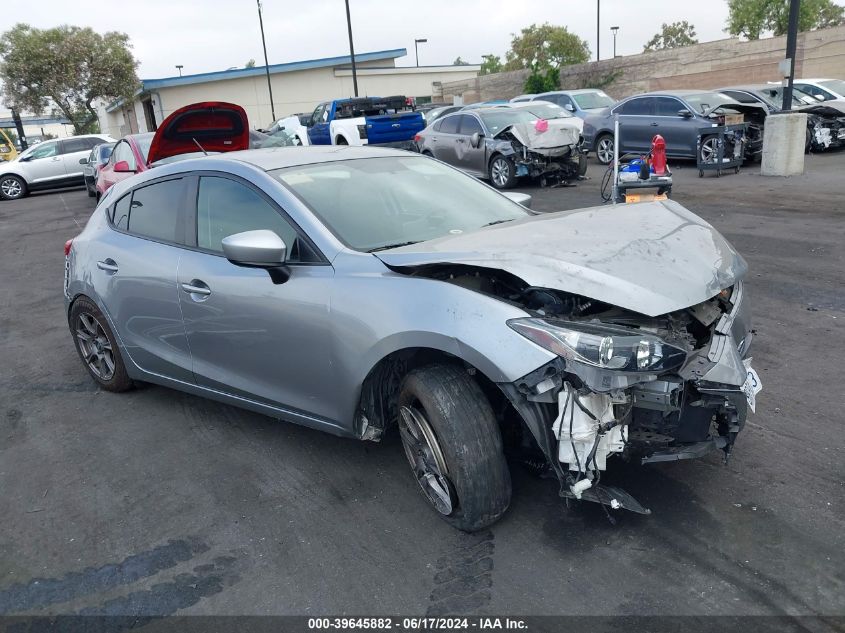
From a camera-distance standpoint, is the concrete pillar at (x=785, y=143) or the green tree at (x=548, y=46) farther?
the green tree at (x=548, y=46)

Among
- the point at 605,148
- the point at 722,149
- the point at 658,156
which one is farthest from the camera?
the point at 605,148

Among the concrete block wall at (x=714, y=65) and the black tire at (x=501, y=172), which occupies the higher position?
the concrete block wall at (x=714, y=65)

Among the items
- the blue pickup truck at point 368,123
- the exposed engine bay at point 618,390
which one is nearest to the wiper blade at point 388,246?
the exposed engine bay at point 618,390

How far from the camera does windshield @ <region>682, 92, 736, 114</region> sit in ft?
50.1

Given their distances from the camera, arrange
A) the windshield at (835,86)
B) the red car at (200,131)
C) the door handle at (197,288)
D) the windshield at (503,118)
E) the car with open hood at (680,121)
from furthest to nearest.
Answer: the windshield at (835,86), the windshield at (503,118), the car with open hood at (680,121), the red car at (200,131), the door handle at (197,288)

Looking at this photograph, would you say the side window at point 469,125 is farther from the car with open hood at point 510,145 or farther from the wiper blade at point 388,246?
the wiper blade at point 388,246

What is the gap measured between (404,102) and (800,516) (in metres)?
18.8

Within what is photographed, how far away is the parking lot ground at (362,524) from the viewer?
2797 millimetres

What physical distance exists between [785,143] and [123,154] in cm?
1216

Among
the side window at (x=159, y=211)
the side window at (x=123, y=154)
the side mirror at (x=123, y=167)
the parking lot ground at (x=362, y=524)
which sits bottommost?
the parking lot ground at (x=362, y=524)

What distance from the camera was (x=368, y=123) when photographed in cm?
1817

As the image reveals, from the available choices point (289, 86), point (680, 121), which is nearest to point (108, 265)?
point (680, 121)

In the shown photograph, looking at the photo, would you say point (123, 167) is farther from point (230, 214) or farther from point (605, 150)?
point (605, 150)

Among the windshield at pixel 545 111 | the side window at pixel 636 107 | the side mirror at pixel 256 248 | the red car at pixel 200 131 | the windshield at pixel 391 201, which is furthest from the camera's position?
the windshield at pixel 545 111
